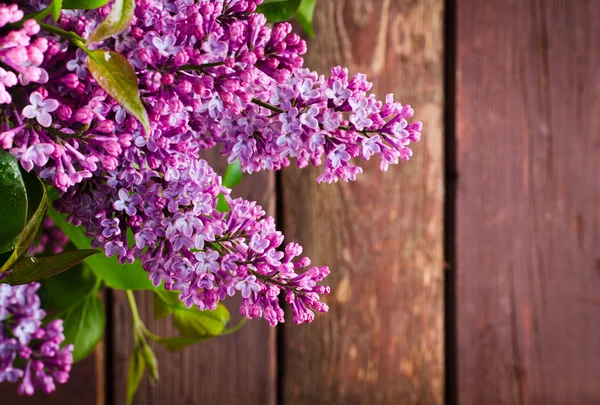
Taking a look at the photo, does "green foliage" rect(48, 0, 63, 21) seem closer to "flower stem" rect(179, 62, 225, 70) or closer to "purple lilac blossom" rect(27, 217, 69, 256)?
"flower stem" rect(179, 62, 225, 70)

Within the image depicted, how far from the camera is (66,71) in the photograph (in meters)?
0.31

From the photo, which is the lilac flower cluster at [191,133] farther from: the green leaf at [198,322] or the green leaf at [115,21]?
the green leaf at [198,322]

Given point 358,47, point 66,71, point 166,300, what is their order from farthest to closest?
point 358,47
point 166,300
point 66,71

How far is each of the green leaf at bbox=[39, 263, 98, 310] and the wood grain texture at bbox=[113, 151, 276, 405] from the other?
10.1 inches

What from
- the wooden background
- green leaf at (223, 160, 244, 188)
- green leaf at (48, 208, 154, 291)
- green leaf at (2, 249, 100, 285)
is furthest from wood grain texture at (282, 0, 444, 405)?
green leaf at (2, 249, 100, 285)

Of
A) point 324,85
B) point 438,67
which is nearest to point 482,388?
point 438,67

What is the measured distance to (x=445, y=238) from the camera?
842mm

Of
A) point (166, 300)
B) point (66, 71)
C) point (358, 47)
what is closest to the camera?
point (66, 71)

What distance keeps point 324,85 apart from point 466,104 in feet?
1.70

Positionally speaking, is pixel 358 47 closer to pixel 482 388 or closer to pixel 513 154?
pixel 513 154

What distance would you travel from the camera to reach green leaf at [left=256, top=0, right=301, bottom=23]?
47cm

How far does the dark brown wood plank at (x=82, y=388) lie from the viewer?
2.57 feet

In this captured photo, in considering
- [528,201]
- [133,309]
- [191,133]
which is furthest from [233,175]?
[528,201]

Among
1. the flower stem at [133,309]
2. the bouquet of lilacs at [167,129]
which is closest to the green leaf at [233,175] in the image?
the flower stem at [133,309]
